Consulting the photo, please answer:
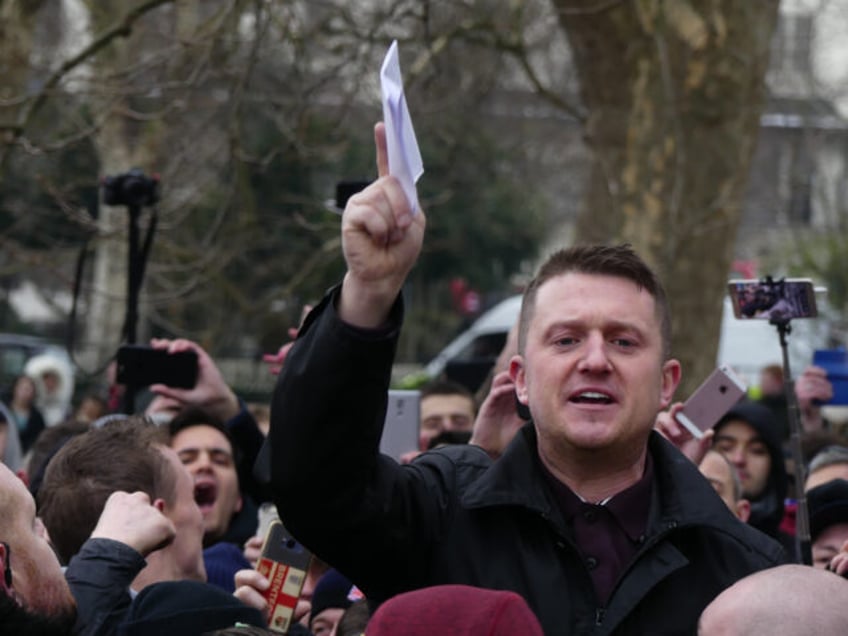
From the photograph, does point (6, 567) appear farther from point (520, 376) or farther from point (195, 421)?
point (195, 421)

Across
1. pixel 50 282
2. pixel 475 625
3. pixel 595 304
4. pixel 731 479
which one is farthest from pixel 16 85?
pixel 50 282

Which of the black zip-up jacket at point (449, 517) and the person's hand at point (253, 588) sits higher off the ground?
the black zip-up jacket at point (449, 517)

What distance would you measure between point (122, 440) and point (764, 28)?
691 centimetres

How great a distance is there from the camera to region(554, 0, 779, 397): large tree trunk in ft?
34.0

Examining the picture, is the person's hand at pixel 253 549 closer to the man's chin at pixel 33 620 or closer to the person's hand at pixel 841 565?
the person's hand at pixel 841 565

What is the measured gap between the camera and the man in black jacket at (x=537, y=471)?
9.54 ft

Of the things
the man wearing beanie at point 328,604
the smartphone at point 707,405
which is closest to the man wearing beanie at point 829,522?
the smartphone at point 707,405

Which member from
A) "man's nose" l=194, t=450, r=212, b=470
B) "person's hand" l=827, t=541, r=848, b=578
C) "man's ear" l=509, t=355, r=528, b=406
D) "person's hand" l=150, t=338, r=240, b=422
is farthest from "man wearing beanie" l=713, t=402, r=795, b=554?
"man's ear" l=509, t=355, r=528, b=406

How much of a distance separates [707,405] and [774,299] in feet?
1.25

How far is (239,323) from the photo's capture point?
2153 centimetres

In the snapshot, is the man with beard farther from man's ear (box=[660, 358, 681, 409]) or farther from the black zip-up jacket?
man's ear (box=[660, 358, 681, 409])

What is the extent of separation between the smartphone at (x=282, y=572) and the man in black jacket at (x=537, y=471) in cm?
91

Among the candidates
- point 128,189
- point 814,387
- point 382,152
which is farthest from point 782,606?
point 814,387

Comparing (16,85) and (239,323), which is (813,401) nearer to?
(16,85)
